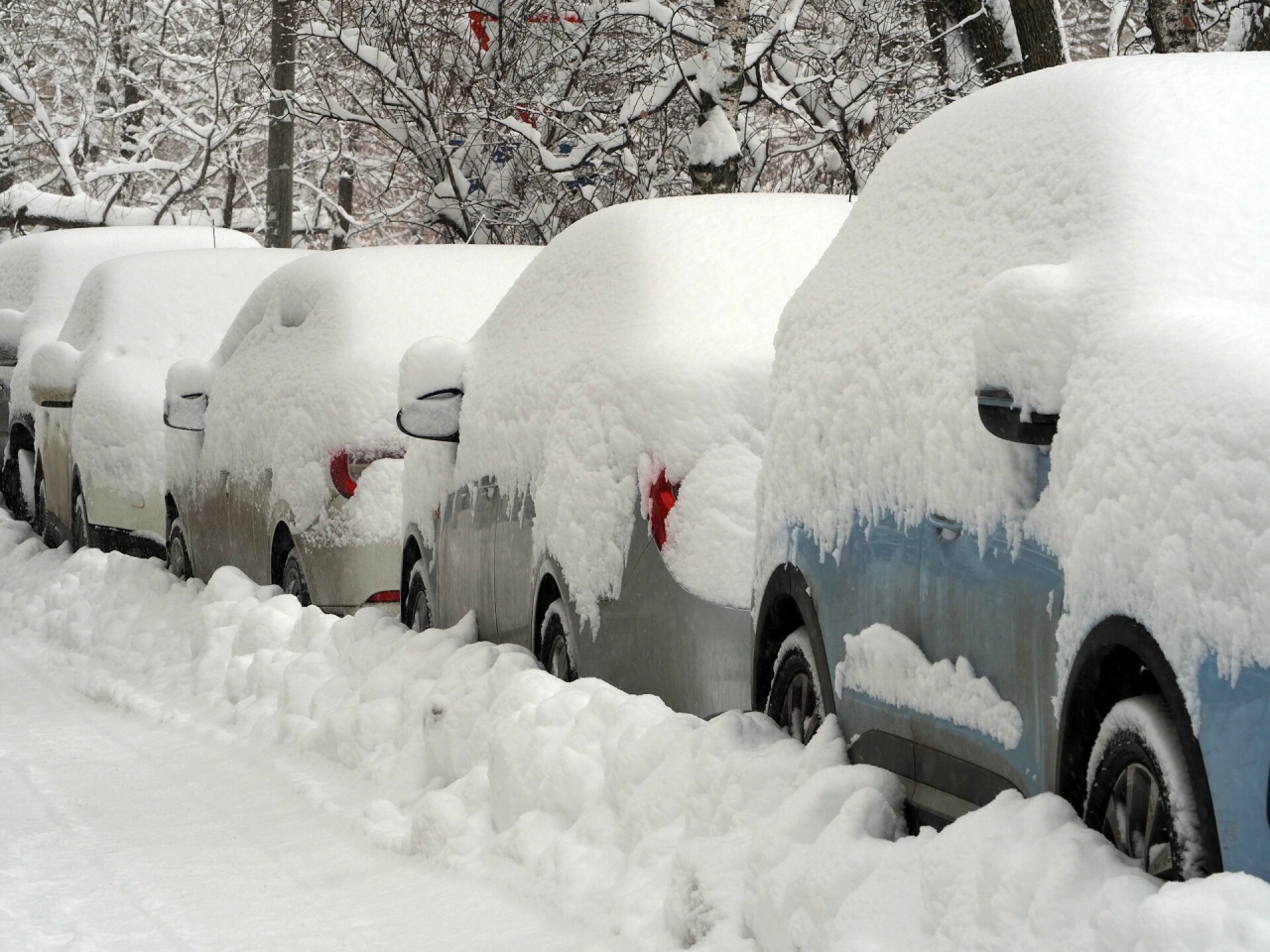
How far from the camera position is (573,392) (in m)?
5.62

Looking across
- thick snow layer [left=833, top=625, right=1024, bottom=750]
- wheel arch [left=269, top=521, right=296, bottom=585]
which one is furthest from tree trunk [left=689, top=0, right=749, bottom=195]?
thick snow layer [left=833, top=625, right=1024, bottom=750]

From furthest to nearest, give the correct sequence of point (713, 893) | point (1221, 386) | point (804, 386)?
point (804, 386) → point (713, 893) → point (1221, 386)

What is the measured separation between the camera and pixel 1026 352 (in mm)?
3258

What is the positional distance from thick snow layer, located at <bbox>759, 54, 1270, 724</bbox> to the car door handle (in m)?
0.02

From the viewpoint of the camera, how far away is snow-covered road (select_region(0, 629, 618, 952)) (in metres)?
4.38

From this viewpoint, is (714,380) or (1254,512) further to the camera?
(714,380)

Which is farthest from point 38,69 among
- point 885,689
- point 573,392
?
point 885,689

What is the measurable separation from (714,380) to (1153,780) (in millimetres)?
2402

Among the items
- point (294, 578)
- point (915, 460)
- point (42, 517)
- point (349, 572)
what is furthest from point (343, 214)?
point (915, 460)

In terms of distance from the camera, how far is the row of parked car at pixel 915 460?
9.23 ft

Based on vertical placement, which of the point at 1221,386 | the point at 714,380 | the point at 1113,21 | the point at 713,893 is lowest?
the point at 713,893

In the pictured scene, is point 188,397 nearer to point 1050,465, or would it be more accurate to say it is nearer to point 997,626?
point 997,626

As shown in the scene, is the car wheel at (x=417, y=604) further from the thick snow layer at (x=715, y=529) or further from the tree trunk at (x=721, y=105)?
the tree trunk at (x=721, y=105)

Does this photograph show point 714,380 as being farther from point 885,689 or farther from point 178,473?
point 178,473
